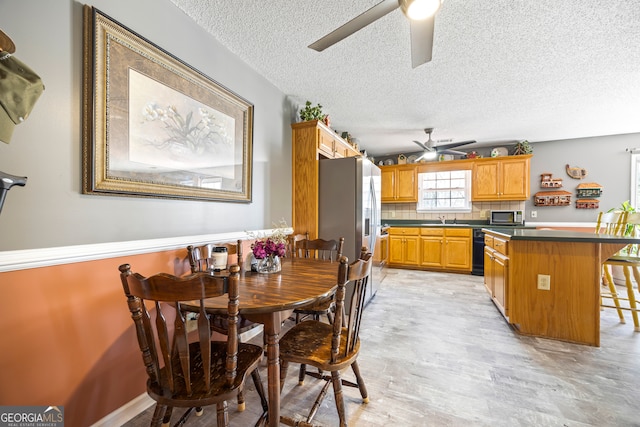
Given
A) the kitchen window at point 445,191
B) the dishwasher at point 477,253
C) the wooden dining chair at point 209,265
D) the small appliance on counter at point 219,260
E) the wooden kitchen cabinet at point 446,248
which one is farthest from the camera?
the kitchen window at point 445,191

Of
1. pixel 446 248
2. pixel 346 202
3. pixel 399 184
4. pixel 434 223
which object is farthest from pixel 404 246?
pixel 346 202

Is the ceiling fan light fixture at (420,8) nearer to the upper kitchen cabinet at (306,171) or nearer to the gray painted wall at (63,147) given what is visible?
the gray painted wall at (63,147)

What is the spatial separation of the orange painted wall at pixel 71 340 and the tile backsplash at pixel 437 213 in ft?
17.5

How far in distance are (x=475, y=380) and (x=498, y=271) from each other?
1.49 meters

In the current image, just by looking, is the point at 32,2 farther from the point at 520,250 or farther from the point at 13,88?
the point at 520,250

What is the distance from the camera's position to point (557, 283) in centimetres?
228

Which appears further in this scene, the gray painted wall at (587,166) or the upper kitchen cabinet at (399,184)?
the upper kitchen cabinet at (399,184)

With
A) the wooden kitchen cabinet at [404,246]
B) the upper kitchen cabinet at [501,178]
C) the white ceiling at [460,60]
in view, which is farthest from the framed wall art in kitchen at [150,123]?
the upper kitchen cabinet at [501,178]

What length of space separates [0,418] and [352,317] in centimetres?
147

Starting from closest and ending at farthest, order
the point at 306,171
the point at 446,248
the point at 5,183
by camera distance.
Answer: the point at 5,183 < the point at 306,171 < the point at 446,248

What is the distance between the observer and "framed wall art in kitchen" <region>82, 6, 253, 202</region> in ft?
4.30

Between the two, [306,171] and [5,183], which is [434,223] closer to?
[306,171]

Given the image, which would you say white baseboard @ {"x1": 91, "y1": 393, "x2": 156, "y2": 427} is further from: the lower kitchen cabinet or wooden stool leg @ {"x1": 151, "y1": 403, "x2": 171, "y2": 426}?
the lower kitchen cabinet

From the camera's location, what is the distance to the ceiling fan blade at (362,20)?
1.29 m
